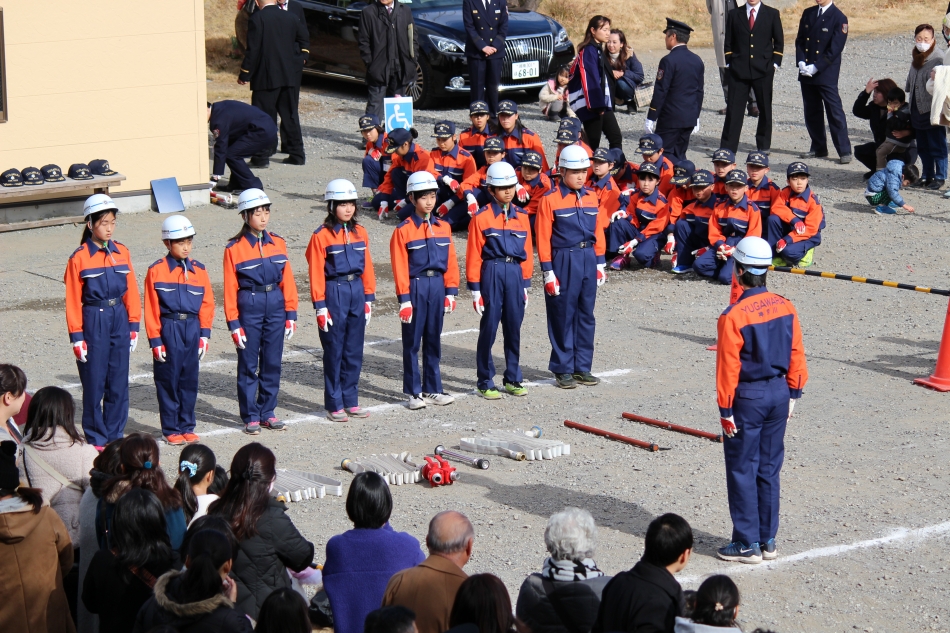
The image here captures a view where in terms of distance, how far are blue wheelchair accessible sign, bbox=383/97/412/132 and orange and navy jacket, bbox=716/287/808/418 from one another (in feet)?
35.7

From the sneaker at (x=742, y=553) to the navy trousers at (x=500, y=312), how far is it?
142 inches

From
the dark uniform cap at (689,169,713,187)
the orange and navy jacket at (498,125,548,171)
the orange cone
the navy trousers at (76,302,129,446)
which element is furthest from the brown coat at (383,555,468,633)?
the orange and navy jacket at (498,125,548,171)

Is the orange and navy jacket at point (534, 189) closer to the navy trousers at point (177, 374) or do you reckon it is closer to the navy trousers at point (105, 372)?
the navy trousers at point (177, 374)

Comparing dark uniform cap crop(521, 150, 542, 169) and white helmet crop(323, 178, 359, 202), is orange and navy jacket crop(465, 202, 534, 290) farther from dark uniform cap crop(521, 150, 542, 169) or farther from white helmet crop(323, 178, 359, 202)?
dark uniform cap crop(521, 150, 542, 169)

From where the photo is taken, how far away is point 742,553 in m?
7.92

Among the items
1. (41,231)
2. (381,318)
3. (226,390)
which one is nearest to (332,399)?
(226,390)

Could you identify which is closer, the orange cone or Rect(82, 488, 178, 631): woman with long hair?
Rect(82, 488, 178, 631): woman with long hair

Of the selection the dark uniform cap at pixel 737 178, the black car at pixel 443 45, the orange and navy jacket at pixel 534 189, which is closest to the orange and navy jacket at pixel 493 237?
the dark uniform cap at pixel 737 178

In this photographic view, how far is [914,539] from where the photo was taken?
26.8ft

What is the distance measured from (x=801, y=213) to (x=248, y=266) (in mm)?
7098

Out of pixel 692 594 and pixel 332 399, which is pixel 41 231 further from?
pixel 692 594

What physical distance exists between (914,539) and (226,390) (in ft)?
19.8

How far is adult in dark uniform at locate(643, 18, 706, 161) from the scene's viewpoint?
56.4ft

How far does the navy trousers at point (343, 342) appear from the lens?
10555mm
